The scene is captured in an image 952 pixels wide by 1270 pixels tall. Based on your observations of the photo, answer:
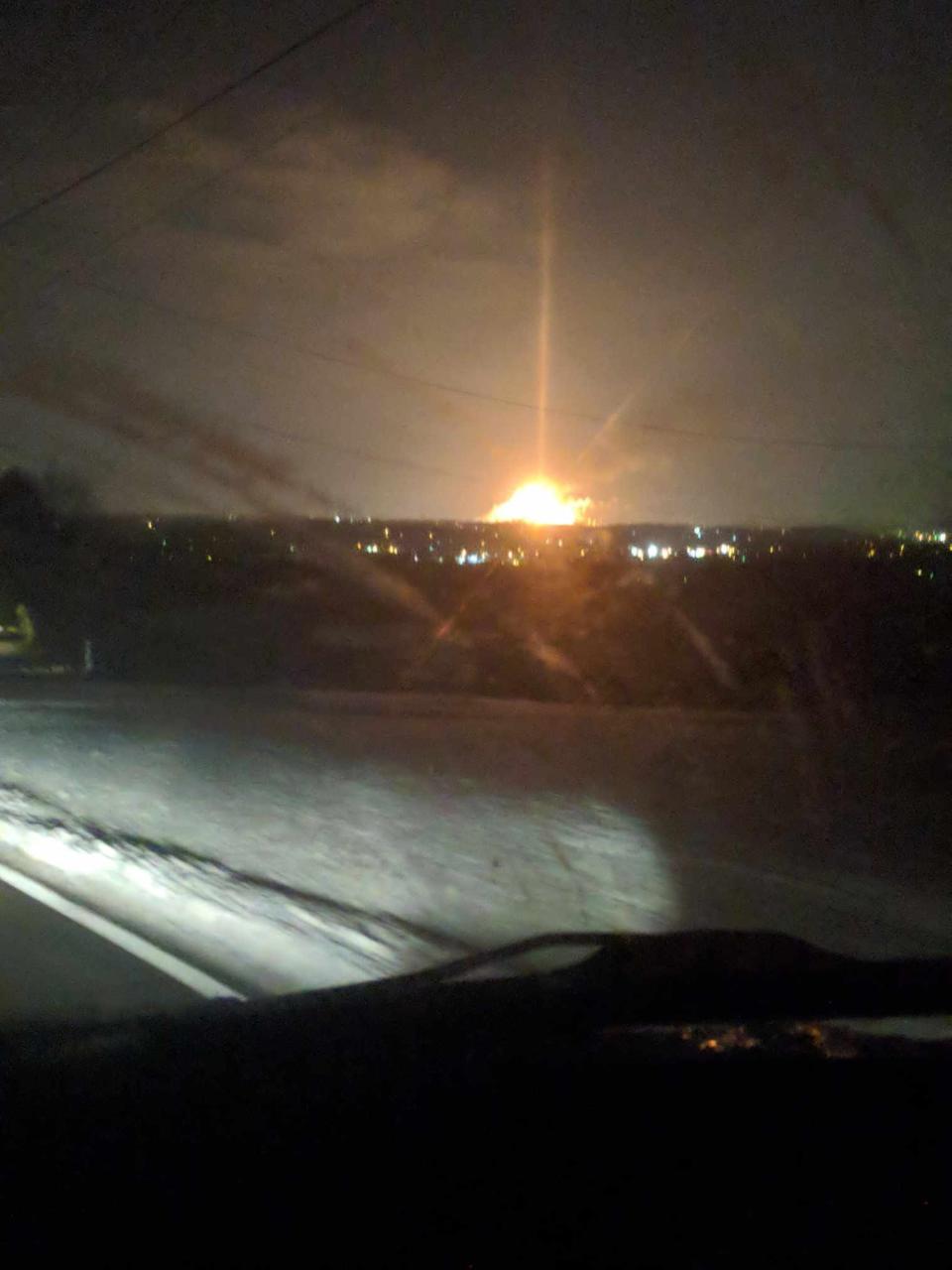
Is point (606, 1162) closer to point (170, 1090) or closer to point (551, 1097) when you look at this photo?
point (551, 1097)

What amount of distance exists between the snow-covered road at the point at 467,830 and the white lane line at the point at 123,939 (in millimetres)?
211

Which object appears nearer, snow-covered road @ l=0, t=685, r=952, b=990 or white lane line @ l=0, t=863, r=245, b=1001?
white lane line @ l=0, t=863, r=245, b=1001

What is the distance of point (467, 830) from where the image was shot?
12.7m

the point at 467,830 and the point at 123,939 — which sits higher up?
the point at 123,939

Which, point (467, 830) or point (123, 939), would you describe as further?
point (467, 830)

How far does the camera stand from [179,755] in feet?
59.6

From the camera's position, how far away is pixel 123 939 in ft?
28.2

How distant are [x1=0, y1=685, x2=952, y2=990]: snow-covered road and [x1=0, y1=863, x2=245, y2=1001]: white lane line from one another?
0.21m

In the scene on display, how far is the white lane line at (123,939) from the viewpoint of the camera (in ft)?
24.4

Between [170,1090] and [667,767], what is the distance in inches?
484

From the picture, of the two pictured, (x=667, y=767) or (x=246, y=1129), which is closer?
(x=246, y=1129)

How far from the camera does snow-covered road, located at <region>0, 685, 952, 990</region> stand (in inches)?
370

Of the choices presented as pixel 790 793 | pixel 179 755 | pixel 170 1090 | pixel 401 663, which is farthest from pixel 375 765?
pixel 401 663

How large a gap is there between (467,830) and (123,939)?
458cm
